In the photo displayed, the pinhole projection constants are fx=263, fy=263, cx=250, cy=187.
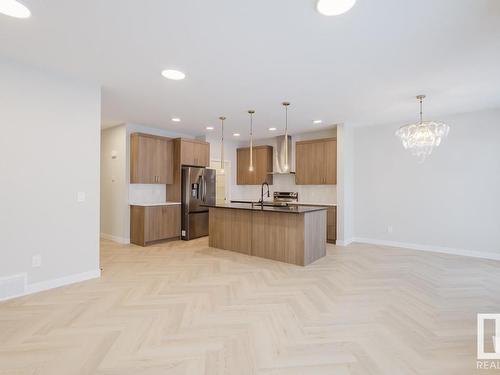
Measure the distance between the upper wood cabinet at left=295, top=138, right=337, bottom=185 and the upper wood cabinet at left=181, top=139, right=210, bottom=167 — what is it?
2.21 meters

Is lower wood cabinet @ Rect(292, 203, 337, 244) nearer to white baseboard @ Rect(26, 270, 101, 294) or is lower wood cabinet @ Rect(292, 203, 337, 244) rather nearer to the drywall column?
the drywall column

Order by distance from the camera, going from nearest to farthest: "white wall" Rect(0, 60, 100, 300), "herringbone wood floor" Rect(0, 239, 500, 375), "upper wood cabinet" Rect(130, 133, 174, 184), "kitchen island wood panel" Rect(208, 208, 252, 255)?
"herringbone wood floor" Rect(0, 239, 500, 375)
"white wall" Rect(0, 60, 100, 300)
"kitchen island wood panel" Rect(208, 208, 252, 255)
"upper wood cabinet" Rect(130, 133, 174, 184)

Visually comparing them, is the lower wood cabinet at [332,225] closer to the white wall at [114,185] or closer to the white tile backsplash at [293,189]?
the white tile backsplash at [293,189]

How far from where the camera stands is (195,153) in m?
6.19

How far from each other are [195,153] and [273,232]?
9.55ft

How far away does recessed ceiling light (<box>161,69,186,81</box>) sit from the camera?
2.99 metres

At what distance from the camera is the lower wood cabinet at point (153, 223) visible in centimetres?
530

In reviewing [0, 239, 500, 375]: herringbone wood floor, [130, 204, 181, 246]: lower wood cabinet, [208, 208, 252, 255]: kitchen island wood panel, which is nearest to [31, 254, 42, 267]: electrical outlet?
[0, 239, 500, 375]: herringbone wood floor

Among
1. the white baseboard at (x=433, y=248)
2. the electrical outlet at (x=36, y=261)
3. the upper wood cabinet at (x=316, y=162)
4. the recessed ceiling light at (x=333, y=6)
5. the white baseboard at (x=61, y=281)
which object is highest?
the recessed ceiling light at (x=333, y=6)

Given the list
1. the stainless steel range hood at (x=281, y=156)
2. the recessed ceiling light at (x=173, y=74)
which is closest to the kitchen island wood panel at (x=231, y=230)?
the stainless steel range hood at (x=281, y=156)

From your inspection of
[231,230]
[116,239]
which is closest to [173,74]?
[231,230]

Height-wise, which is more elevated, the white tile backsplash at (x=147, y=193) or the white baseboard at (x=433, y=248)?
the white tile backsplash at (x=147, y=193)

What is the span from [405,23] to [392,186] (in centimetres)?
398

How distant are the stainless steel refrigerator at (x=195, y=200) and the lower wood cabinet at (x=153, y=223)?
0.67 ft
